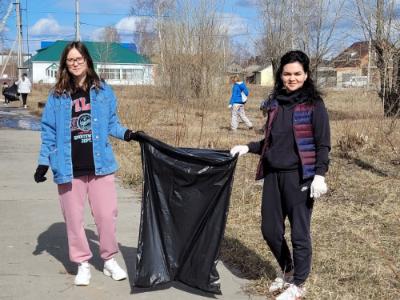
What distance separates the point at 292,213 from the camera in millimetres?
3715

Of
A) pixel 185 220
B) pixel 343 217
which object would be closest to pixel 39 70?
pixel 343 217

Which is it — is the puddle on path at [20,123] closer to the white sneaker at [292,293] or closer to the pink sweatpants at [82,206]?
the pink sweatpants at [82,206]

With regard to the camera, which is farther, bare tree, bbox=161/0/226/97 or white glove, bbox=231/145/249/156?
bare tree, bbox=161/0/226/97

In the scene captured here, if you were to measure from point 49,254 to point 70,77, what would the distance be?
69.0 inches

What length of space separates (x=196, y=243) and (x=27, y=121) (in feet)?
51.8

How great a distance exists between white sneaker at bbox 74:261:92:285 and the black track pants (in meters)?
1.41

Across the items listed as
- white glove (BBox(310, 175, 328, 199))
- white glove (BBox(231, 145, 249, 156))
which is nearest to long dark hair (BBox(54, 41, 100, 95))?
white glove (BBox(231, 145, 249, 156))

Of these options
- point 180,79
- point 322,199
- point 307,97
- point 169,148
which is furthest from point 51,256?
point 180,79

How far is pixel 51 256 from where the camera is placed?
4.82 meters

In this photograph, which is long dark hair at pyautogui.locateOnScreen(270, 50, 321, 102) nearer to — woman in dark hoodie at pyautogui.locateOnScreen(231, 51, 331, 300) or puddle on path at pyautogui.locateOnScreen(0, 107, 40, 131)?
woman in dark hoodie at pyautogui.locateOnScreen(231, 51, 331, 300)

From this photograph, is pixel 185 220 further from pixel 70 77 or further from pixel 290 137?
pixel 70 77

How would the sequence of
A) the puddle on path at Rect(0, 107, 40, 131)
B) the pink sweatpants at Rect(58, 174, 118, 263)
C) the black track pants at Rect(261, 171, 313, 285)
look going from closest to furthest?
the black track pants at Rect(261, 171, 313, 285), the pink sweatpants at Rect(58, 174, 118, 263), the puddle on path at Rect(0, 107, 40, 131)

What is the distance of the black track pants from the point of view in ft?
12.0

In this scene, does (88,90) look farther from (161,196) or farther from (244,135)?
(244,135)
